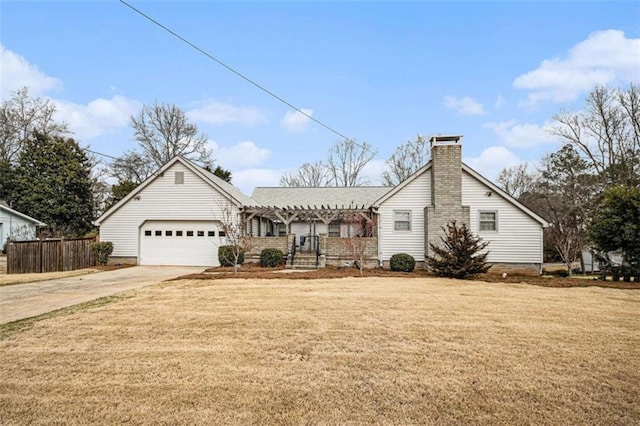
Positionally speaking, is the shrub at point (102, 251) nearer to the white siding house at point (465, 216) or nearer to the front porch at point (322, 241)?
the front porch at point (322, 241)

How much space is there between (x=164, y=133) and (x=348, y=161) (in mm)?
19153

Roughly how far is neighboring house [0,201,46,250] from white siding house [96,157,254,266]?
1428cm

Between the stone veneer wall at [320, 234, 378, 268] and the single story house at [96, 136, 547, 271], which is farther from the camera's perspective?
the stone veneer wall at [320, 234, 378, 268]

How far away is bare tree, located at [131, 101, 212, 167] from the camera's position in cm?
3700

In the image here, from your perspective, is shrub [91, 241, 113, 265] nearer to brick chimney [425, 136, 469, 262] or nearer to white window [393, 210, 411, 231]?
white window [393, 210, 411, 231]

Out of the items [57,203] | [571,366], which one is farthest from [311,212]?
[57,203]

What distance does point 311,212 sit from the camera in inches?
774

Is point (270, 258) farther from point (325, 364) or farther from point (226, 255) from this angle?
point (325, 364)

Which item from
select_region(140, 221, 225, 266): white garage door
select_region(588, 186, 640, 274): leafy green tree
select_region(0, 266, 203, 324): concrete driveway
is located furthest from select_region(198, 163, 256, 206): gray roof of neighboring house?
select_region(588, 186, 640, 274): leafy green tree

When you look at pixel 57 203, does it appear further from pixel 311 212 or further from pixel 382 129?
pixel 382 129

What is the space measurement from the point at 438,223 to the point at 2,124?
38649 mm

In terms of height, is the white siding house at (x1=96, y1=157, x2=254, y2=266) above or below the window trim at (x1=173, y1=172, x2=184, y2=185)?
Result: below

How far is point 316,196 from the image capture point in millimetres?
25672

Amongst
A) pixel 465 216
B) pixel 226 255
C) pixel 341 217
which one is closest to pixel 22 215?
pixel 226 255
